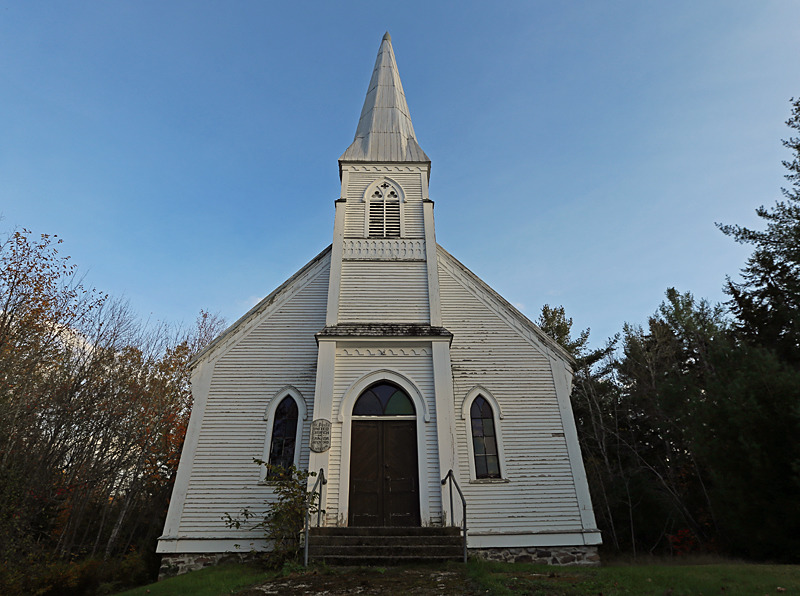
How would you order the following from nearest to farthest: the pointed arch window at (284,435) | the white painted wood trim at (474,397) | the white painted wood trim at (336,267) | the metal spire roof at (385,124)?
the pointed arch window at (284,435)
the white painted wood trim at (474,397)
the white painted wood trim at (336,267)
the metal spire roof at (385,124)

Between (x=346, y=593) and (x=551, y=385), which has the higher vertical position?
(x=551, y=385)

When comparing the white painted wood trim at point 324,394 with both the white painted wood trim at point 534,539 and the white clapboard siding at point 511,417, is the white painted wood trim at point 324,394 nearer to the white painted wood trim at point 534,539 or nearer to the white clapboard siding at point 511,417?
the white clapboard siding at point 511,417

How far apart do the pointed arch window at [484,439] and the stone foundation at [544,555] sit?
161 cm

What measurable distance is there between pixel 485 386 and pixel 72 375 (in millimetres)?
14982

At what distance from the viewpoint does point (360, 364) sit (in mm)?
11773

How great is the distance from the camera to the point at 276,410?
12516 millimetres

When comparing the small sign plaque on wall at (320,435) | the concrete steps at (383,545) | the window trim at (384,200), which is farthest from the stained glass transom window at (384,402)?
the window trim at (384,200)

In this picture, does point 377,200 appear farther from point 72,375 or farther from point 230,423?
point 72,375

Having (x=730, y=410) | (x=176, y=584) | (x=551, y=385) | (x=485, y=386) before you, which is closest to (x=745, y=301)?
(x=730, y=410)

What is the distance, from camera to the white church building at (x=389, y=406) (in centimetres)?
1073

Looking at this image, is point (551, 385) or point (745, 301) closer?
point (551, 385)

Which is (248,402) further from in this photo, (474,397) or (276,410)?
(474,397)

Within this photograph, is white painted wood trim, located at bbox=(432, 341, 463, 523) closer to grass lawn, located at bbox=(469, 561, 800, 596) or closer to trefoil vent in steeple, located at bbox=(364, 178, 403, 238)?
grass lawn, located at bbox=(469, 561, 800, 596)

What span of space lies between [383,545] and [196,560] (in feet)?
15.4
